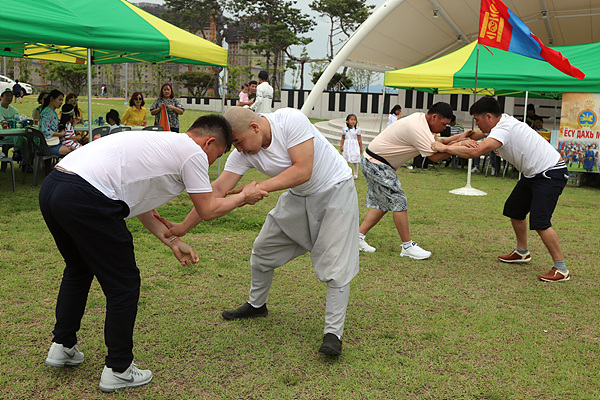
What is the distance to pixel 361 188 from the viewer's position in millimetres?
Result: 10398

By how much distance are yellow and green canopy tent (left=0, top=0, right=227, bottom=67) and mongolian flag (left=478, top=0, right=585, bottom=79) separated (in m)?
4.77

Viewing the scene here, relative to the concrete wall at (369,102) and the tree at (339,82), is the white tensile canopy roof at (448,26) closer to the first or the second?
the concrete wall at (369,102)

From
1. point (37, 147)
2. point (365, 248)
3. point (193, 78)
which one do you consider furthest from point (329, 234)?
point (193, 78)

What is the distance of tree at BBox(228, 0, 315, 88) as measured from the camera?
42.0 m

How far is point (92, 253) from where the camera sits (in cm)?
266

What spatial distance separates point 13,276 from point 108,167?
2571 mm

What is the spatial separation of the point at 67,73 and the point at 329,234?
5220cm

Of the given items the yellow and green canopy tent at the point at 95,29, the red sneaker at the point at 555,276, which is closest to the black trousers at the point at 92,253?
the red sneaker at the point at 555,276

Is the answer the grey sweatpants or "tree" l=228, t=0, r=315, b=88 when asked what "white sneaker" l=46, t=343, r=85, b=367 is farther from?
"tree" l=228, t=0, r=315, b=88

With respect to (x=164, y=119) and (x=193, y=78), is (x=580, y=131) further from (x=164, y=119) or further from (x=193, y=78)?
(x=193, y=78)

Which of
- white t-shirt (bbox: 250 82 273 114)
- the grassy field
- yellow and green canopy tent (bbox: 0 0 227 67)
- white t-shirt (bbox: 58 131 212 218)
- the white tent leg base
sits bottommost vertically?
the grassy field

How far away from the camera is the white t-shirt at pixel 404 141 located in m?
5.35

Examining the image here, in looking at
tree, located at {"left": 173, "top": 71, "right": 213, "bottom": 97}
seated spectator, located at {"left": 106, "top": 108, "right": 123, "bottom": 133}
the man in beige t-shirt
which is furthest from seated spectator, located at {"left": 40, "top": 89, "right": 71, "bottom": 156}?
tree, located at {"left": 173, "top": 71, "right": 213, "bottom": 97}

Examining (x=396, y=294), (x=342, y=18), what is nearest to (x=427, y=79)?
(x=396, y=294)
